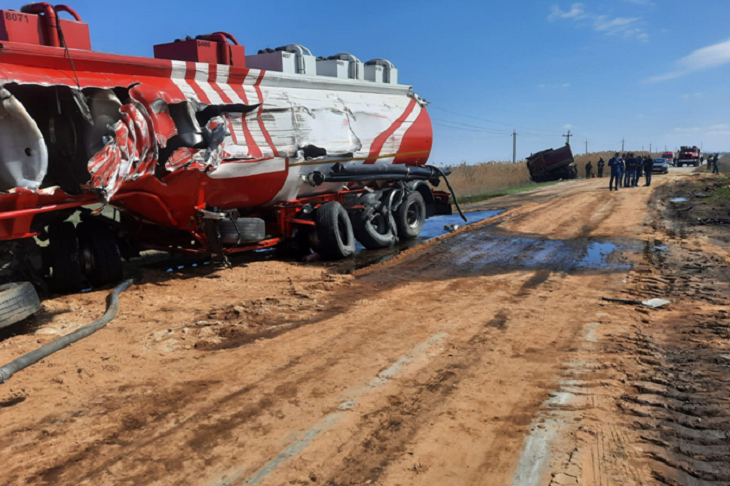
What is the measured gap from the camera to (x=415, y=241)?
12461 millimetres

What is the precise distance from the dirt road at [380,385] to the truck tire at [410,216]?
15.2 ft

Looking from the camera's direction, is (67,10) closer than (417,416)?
No

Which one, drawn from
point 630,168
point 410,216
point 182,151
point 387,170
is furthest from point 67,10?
point 630,168

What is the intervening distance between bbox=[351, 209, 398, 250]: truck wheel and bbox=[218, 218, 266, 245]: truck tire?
2988 mm

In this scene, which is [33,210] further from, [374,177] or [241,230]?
[374,177]

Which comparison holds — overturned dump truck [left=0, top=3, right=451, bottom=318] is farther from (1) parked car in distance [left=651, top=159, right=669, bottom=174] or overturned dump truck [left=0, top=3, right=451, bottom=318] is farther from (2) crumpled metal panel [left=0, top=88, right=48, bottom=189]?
(1) parked car in distance [left=651, top=159, right=669, bottom=174]

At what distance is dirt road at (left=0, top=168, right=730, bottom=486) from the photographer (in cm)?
311

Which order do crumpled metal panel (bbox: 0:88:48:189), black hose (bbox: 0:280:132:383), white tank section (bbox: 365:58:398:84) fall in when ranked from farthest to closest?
white tank section (bbox: 365:58:398:84) < crumpled metal panel (bbox: 0:88:48:189) < black hose (bbox: 0:280:132:383)

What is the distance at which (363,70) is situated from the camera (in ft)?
39.4

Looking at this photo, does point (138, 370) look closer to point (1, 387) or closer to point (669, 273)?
point (1, 387)

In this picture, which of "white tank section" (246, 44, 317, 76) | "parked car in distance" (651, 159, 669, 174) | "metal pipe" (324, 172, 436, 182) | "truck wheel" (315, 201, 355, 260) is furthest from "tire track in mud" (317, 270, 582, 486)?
"parked car in distance" (651, 159, 669, 174)

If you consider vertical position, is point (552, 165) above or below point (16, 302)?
above

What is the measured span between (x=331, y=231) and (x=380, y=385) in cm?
590

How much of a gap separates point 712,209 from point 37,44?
53.8ft
